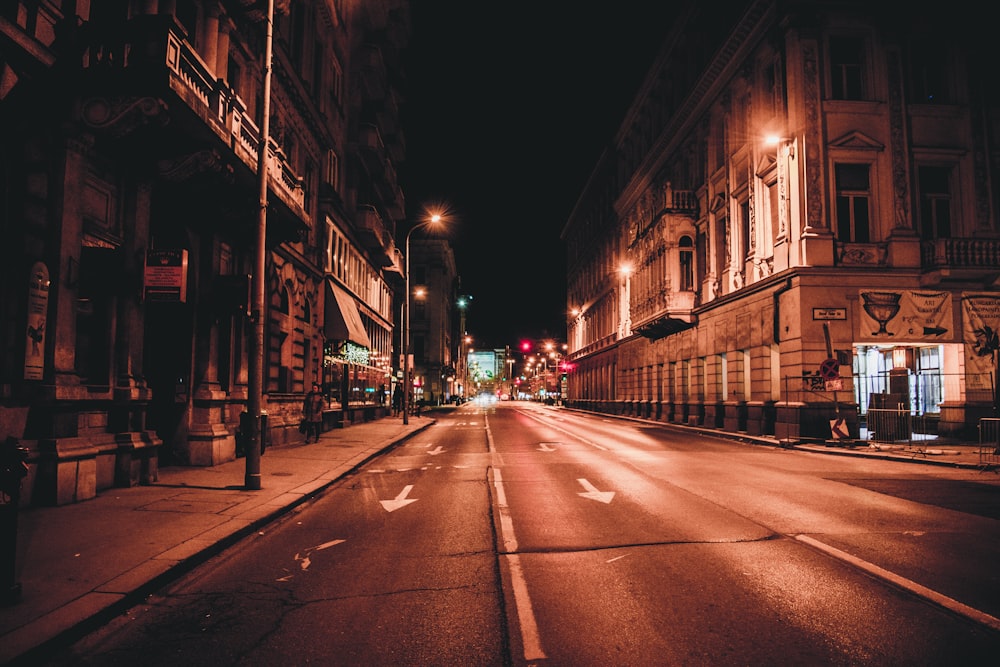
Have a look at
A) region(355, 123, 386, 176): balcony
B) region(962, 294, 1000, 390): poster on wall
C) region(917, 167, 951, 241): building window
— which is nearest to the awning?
region(355, 123, 386, 176): balcony

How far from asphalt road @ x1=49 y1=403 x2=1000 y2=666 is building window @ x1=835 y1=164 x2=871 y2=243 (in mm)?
15353

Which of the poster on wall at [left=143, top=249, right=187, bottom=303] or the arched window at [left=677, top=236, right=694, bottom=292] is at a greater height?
the arched window at [left=677, top=236, right=694, bottom=292]

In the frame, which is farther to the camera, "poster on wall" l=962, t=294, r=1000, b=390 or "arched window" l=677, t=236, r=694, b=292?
"arched window" l=677, t=236, r=694, b=292

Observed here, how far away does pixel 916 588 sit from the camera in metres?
5.48

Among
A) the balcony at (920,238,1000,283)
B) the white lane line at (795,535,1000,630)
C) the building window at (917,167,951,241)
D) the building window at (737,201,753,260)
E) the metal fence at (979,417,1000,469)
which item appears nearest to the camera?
the white lane line at (795,535,1000,630)

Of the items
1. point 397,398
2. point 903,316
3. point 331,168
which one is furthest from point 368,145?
point 397,398

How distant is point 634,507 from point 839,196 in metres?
20.0

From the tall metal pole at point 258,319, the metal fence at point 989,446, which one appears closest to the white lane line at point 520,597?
the tall metal pole at point 258,319

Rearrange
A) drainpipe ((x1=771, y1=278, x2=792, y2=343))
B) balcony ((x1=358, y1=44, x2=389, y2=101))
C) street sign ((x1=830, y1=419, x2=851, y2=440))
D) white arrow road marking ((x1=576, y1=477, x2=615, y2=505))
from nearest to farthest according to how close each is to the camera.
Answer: white arrow road marking ((x1=576, y1=477, x2=615, y2=505)), street sign ((x1=830, y1=419, x2=851, y2=440)), drainpipe ((x1=771, y1=278, x2=792, y2=343)), balcony ((x1=358, y1=44, x2=389, y2=101))

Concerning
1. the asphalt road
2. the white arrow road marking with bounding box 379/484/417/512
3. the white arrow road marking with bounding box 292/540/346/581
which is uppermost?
the asphalt road

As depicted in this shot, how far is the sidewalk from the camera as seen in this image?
4797mm

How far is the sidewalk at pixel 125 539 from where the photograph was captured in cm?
480

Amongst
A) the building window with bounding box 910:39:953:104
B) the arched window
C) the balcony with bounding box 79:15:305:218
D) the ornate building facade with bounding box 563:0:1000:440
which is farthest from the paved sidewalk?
the arched window

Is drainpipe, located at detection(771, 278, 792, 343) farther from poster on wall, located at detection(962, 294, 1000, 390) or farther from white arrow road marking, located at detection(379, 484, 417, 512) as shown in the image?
white arrow road marking, located at detection(379, 484, 417, 512)
